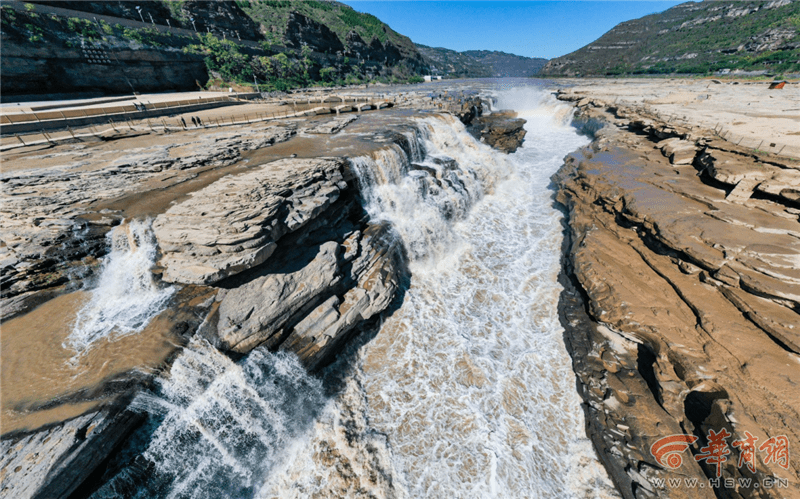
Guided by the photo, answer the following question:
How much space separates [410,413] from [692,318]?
9056 millimetres

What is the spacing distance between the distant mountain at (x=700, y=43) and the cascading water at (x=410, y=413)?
97271 mm

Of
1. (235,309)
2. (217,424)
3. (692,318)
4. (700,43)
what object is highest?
(700,43)

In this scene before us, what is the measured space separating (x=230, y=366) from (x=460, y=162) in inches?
777

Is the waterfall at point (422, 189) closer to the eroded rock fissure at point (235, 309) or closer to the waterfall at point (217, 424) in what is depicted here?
the eroded rock fissure at point (235, 309)

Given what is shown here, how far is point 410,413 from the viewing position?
839 centimetres

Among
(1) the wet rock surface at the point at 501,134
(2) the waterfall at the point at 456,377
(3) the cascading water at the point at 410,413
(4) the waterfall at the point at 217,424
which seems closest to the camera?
(4) the waterfall at the point at 217,424

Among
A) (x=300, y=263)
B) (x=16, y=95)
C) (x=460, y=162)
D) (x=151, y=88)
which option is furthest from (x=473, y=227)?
(x=151, y=88)

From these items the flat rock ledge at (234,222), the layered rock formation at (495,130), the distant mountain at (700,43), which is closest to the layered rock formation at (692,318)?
the flat rock ledge at (234,222)

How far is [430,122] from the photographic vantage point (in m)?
23.9

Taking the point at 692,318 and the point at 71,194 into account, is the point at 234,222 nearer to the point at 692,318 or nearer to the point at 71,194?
the point at 71,194

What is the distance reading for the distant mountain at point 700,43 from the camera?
66312 mm
